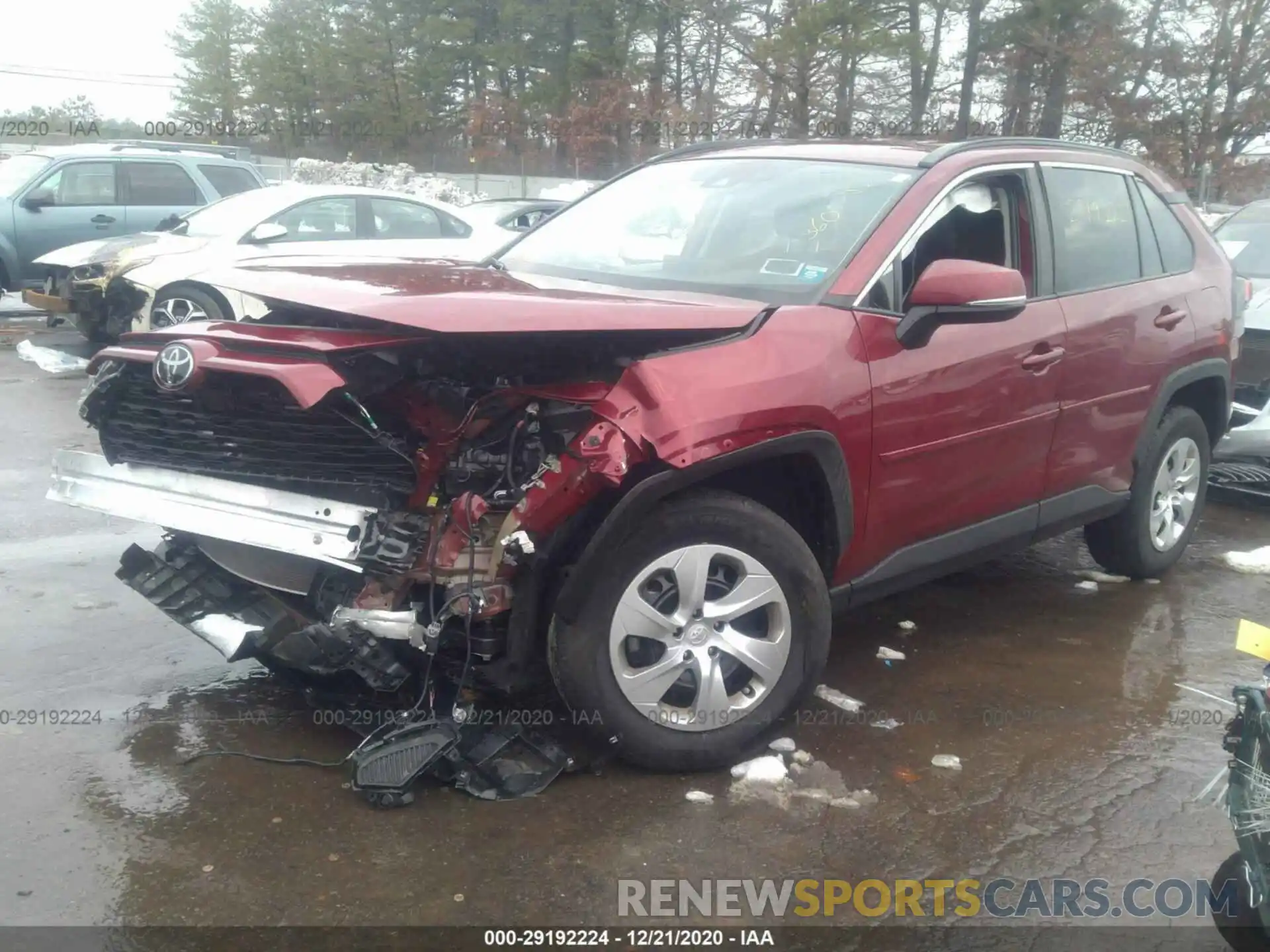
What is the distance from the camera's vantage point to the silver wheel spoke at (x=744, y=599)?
3.37 metres

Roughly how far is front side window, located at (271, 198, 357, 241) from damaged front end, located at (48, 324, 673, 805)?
22.1ft

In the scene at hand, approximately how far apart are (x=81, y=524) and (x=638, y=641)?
362 cm

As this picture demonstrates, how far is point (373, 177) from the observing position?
32875 millimetres

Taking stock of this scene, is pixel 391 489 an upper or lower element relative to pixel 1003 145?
lower

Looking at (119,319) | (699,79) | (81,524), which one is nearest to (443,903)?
A: (81,524)

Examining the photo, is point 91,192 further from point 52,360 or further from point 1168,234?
point 1168,234

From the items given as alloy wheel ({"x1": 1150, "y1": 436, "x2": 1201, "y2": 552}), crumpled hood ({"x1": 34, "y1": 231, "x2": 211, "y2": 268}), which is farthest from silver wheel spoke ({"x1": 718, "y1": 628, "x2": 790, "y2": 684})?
crumpled hood ({"x1": 34, "y1": 231, "x2": 211, "y2": 268})

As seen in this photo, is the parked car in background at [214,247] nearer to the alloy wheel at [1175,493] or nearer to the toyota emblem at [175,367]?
the toyota emblem at [175,367]

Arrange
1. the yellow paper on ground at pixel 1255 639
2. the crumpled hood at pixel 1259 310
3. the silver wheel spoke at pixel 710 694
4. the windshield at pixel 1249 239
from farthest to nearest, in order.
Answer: the windshield at pixel 1249 239
the crumpled hood at pixel 1259 310
the silver wheel spoke at pixel 710 694
the yellow paper on ground at pixel 1255 639

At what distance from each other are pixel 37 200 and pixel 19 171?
817mm

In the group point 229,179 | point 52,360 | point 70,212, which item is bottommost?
point 52,360

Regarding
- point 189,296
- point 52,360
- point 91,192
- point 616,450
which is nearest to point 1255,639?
point 616,450

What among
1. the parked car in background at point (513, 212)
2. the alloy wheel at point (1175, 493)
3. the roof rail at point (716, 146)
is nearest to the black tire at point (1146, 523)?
the alloy wheel at point (1175, 493)

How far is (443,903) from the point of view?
110 inches
